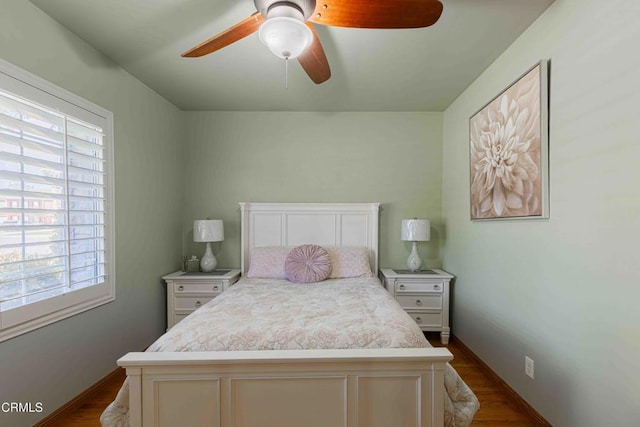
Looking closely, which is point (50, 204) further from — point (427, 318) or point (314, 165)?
point (427, 318)

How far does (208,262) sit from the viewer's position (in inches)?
120

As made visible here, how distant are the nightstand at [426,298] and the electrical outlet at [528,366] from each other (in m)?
1.02

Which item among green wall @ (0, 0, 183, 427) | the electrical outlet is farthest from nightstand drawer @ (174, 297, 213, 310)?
the electrical outlet

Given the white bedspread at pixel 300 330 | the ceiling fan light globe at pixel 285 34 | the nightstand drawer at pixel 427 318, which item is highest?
the ceiling fan light globe at pixel 285 34

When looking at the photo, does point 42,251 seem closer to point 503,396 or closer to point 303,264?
point 303,264

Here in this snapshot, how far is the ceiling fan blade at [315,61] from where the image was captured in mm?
1604

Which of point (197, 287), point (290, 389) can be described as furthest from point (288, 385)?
point (197, 287)

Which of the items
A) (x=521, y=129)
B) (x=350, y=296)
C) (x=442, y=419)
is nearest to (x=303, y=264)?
(x=350, y=296)

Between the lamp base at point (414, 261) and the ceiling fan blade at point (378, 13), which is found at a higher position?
the ceiling fan blade at point (378, 13)

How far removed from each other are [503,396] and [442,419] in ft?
3.77

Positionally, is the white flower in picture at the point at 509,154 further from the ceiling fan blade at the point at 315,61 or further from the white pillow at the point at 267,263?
the white pillow at the point at 267,263

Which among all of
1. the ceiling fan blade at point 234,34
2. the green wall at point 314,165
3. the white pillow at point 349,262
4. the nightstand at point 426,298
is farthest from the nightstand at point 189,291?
the ceiling fan blade at point 234,34

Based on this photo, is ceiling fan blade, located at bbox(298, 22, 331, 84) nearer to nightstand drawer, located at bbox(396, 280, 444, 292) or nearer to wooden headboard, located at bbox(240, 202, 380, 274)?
wooden headboard, located at bbox(240, 202, 380, 274)

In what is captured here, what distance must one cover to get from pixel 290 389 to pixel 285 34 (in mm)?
1610
